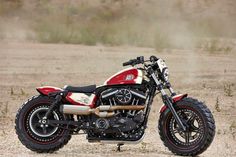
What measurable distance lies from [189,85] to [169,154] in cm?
1074

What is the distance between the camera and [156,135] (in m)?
15.0

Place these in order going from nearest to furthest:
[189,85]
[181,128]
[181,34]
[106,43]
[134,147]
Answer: [181,128] < [134,147] < [189,85] < [106,43] < [181,34]

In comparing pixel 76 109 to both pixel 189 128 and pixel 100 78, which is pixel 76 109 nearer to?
pixel 189 128

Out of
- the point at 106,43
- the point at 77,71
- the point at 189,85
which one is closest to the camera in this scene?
the point at 189,85

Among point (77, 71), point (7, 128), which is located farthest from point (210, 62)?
point (7, 128)

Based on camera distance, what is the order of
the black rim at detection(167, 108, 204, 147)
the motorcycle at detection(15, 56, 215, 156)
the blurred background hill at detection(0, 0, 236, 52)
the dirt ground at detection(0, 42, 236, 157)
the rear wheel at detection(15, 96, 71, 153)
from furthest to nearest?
the blurred background hill at detection(0, 0, 236, 52), the dirt ground at detection(0, 42, 236, 157), the rear wheel at detection(15, 96, 71, 153), the motorcycle at detection(15, 56, 215, 156), the black rim at detection(167, 108, 204, 147)

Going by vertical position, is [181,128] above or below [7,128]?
above

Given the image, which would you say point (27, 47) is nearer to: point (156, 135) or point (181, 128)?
point (156, 135)

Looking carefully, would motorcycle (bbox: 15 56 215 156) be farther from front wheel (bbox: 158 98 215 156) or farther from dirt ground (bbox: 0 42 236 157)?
dirt ground (bbox: 0 42 236 157)

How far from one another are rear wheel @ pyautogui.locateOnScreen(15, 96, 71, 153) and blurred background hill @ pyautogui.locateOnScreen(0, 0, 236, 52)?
71.4 feet

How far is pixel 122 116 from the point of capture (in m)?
12.4

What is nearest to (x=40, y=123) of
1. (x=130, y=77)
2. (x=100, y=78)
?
(x=130, y=77)

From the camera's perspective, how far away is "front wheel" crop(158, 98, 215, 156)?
12000 mm

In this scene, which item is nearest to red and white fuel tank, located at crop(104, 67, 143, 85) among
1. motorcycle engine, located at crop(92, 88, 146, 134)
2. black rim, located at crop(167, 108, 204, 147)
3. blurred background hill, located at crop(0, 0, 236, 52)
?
motorcycle engine, located at crop(92, 88, 146, 134)
